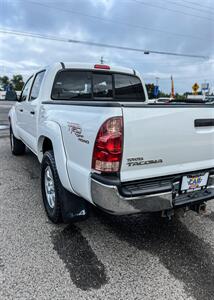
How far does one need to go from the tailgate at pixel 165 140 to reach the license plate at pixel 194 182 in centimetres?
8

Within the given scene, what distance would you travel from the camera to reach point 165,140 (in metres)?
2.21

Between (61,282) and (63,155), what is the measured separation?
1.19m

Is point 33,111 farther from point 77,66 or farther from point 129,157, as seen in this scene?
point 129,157

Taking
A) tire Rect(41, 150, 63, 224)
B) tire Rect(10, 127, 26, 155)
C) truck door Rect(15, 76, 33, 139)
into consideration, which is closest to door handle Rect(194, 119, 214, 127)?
tire Rect(41, 150, 63, 224)

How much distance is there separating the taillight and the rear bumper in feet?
0.46

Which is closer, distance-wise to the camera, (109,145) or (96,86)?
(109,145)

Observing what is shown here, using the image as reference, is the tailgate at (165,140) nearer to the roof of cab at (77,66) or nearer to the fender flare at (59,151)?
the fender flare at (59,151)

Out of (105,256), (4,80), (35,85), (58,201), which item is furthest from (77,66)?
(4,80)

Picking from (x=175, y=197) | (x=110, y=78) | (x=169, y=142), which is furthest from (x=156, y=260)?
(x=110, y=78)

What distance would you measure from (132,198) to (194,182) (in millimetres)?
773

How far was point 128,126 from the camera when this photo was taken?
2014 mm

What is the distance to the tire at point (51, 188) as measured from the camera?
285cm

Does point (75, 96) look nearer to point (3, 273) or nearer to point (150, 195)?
point (150, 195)

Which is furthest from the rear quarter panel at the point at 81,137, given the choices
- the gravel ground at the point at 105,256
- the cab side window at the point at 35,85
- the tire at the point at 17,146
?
the tire at the point at 17,146
